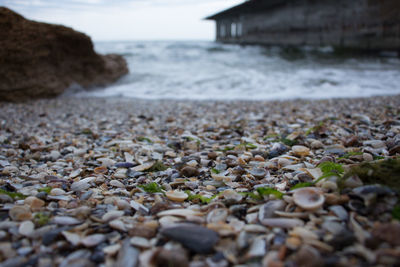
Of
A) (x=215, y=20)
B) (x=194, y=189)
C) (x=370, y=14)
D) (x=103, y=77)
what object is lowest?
(x=194, y=189)

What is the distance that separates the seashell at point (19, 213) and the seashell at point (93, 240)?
366mm

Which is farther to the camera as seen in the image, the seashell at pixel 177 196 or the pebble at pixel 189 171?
the pebble at pixel 189 171

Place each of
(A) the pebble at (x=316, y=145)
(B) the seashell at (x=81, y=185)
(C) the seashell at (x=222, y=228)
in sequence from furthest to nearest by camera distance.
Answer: (A) the pebble at (x=316, y=145) < (B) the seashell at (x=81, y=185) < (C) the seashell at (x=222, y=228)

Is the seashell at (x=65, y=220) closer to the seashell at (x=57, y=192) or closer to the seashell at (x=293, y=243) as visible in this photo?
the seashell at (x=57, y=192)

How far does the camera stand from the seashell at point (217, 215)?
121 centimetres

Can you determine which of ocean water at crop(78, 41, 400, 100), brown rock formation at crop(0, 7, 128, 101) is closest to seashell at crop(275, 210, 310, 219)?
ocean water at crop(78, 41, 400, 100)

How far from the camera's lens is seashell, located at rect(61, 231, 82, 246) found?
1.10 metres

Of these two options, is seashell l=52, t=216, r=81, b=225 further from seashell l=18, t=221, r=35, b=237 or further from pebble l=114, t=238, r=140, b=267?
pebble l=114, t=238, r=140, b=267

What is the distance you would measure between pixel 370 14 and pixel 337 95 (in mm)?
9310

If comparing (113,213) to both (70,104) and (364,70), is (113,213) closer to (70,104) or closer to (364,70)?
(70,104)

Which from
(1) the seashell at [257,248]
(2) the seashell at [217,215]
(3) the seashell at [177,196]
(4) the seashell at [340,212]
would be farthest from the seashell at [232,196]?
(4) the seashell at [340,212]

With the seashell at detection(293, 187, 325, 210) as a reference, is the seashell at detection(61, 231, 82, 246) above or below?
below

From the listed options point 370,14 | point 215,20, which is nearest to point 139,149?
point 370,14

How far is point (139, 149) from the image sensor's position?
2580 mm
